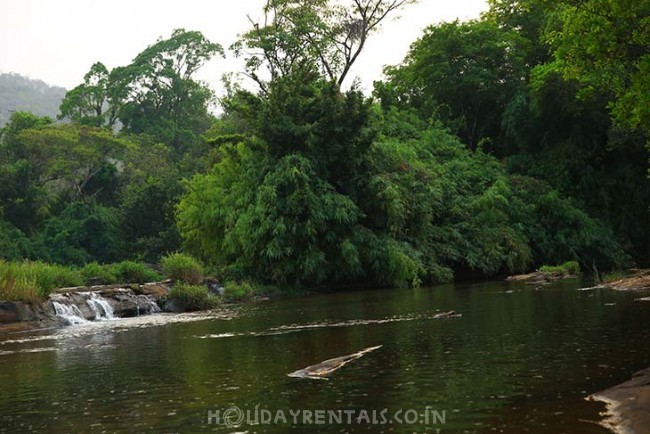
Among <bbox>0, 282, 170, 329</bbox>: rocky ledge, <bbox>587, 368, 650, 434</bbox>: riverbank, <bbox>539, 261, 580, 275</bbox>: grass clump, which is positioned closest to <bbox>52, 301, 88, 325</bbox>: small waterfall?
<bbox>0, 282, 170, 329</bbox>: rocky ledge

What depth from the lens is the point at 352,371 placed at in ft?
27.8

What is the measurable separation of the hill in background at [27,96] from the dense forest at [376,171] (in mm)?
75786


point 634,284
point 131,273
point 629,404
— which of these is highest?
point 131,273

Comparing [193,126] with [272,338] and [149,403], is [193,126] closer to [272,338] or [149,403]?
[272,338]

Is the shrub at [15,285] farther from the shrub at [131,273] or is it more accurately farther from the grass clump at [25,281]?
the shrub at [131,273]

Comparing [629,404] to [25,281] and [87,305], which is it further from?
[87,305]

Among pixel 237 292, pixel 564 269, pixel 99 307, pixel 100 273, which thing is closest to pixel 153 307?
pixel 99 307

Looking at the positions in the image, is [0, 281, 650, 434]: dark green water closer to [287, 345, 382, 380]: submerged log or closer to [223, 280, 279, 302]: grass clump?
[287, 345, 382, 380]: submerged log

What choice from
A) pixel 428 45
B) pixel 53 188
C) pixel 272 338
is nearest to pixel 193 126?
pixel 53 188

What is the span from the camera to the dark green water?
6.27m

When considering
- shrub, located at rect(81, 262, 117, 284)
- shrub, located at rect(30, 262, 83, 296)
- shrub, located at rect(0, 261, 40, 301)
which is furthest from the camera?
shrub, located at rect(81, 262, 117, 284)

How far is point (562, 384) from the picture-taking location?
6.99 metres

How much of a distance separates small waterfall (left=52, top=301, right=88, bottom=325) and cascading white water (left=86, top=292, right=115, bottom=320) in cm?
61

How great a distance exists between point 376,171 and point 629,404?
24.8m
